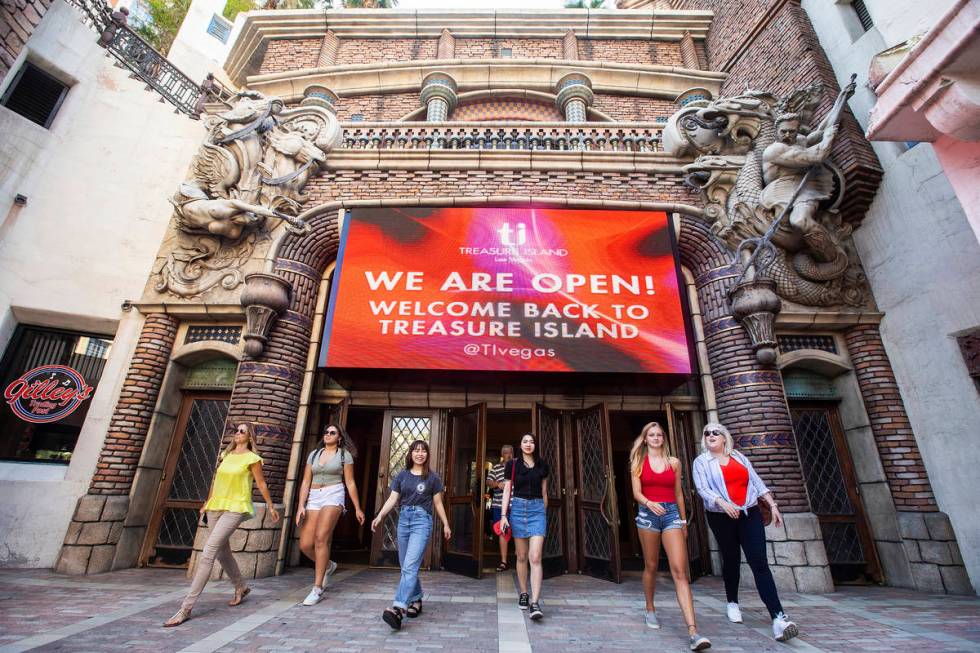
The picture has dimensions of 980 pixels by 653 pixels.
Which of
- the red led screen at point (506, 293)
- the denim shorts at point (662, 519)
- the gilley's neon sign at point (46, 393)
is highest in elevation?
the red led screen at point (506, 293)

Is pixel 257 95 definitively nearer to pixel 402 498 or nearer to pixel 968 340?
pixel 402 498

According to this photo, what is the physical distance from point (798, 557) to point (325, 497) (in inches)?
237

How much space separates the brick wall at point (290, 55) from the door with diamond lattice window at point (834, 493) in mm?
15300

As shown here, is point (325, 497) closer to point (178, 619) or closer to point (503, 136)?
point (178, 619)

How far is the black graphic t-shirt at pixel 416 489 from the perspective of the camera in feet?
13.0

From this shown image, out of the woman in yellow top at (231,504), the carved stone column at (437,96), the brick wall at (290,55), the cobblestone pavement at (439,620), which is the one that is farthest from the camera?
the brick wall at (290,55)

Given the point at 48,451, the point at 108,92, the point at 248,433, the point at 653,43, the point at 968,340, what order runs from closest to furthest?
the point at 248,433 → the point at 968,340 → the point at 48,451 → the point at 108,92 → the point at 653,43

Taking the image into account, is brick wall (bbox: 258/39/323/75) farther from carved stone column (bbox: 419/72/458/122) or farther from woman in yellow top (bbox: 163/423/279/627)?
woman in yellow top (bbox: 163/423/279/627)

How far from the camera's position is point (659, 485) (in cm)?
363

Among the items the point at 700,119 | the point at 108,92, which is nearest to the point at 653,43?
the point at 700,119

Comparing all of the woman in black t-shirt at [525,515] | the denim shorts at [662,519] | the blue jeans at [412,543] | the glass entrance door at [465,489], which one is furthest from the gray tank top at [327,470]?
the denim shorts at [662,519]

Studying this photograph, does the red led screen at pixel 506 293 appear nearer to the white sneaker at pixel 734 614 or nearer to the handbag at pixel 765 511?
the handbag at pixel 765 511

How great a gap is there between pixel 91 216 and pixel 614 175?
9.48 meters

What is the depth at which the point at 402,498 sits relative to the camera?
13.1 feet
